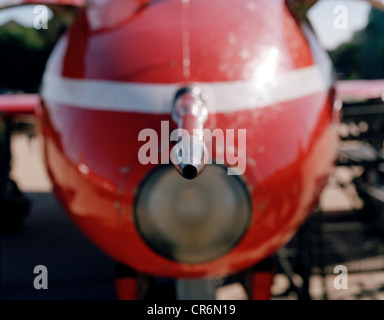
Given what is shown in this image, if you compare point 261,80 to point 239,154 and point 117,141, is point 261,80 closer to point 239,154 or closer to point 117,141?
point 239,154

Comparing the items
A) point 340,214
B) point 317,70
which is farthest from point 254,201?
point 340,214

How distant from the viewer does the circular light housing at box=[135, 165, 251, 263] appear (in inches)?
74.9

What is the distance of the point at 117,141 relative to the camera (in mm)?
2041

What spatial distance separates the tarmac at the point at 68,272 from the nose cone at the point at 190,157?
3.12 m

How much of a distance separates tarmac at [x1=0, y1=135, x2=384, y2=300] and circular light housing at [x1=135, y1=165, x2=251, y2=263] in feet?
9.03

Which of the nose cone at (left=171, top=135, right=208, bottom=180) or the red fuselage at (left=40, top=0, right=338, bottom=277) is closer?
the nose cone at (left=171, top=135, right=208, bottom=180)

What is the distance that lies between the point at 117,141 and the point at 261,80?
0.71m

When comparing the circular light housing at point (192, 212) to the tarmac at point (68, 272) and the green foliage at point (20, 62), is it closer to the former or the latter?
the tarmac at point (68, 272)

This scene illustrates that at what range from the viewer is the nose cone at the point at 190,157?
1692 mm

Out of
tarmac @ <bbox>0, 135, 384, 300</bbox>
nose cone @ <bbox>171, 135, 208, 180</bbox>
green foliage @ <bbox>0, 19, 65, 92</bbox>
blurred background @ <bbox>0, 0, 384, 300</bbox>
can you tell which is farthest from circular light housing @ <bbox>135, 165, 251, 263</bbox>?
green foliage @ <bbox>0, 19, 65, 92</bbox>
